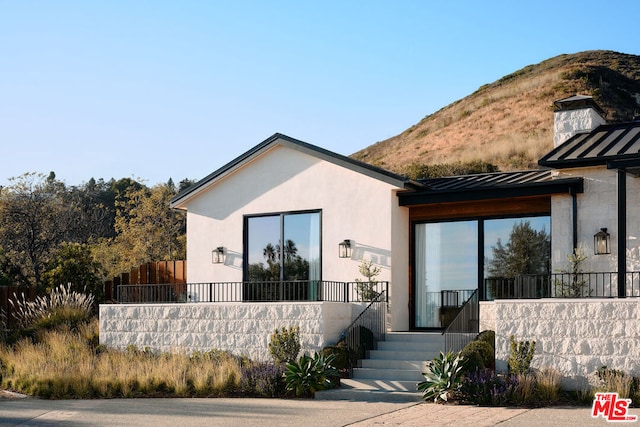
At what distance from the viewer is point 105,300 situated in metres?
25.3

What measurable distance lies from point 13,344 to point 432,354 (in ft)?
36.8

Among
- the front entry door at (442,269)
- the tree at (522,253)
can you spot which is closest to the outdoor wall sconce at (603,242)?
the tree at (522,253)

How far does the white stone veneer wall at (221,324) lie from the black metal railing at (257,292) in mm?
919

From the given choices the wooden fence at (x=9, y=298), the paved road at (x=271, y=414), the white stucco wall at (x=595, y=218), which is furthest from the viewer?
the wooden fence at (x=9, y=298)

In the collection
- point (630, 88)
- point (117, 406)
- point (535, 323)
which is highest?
point (630, 88)

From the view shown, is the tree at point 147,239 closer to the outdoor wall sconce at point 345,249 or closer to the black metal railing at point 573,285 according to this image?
the outdoor wall sconce at point 345,249

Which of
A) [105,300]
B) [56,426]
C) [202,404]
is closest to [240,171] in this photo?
[105,300]

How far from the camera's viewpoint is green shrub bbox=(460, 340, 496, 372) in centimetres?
1498

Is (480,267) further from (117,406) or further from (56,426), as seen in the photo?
(56,426)

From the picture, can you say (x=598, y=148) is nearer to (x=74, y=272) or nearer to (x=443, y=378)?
(x=443, y=378)

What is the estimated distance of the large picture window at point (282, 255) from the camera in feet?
68.0

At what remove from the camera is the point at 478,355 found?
15320 mm

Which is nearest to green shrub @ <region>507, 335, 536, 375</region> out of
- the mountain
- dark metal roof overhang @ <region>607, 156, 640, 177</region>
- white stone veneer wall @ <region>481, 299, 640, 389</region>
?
white stone veneer wall @ <region>481, 299, 640, 389</region>

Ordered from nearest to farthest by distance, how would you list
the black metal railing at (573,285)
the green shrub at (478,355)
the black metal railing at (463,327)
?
the green shrub at (478,355), the black metal railing at (463,327), the black metal railing at (573,285)
